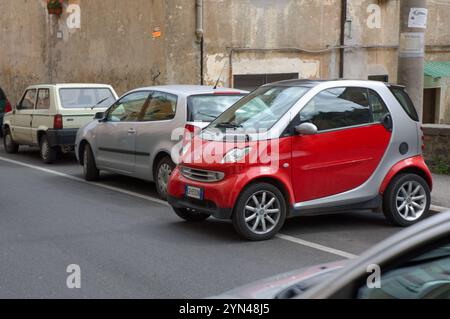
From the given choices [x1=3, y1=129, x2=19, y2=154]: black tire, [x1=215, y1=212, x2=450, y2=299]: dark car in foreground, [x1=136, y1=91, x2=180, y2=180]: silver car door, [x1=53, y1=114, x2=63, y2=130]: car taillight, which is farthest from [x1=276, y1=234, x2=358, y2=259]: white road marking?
[x1=3, y1=129, x2=19, y2=154]: black tire

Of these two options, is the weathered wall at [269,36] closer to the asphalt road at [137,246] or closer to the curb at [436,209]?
the asphalt road at [137,246]

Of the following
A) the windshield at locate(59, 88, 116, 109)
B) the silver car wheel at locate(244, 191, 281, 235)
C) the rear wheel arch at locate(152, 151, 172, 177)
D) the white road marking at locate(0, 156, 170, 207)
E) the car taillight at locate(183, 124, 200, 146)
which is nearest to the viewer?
the silver car wheel at locate(244, 191, 281, 235)

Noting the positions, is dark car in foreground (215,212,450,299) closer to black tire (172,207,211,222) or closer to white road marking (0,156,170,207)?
black tire (172,207,211,222)

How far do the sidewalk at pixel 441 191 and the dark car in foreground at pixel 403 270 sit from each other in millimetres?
6696

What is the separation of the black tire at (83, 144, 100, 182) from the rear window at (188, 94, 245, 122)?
2.75 meters

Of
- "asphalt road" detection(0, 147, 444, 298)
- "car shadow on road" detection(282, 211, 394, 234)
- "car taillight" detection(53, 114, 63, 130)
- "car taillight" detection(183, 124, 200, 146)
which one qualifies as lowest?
"car shadow on road" detection(282, 211, 394, 234)

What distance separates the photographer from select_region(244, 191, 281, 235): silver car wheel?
7262 mm

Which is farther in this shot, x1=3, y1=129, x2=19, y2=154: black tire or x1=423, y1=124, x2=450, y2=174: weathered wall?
x1=3, y1=129, x2=19, y2=154: black tire

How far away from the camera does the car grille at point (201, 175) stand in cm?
731

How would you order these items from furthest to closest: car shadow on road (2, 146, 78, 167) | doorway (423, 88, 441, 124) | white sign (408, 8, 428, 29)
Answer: doorway (423, 88, 441, 124)
car shadow on road (2, 146, 78, 167)
white sign (408, 8, 428, 29)

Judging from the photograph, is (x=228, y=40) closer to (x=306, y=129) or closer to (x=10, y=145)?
(x=10, y=145)

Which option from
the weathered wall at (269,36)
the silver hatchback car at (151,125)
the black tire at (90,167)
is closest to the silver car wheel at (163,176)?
the silver hatchback car at (151,125)
